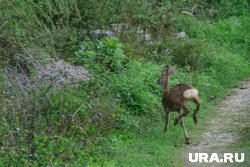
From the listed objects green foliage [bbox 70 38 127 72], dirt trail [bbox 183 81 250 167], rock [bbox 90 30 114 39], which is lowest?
dirt trail [bbox 183 81 250 167]

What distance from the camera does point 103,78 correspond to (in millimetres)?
11070

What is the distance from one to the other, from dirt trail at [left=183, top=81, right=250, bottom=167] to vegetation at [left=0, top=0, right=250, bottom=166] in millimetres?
283

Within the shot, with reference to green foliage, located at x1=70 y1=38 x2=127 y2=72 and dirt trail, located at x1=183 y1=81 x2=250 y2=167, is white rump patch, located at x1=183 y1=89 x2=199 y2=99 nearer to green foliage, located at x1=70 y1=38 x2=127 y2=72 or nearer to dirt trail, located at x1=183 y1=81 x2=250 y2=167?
dirt trail, located at x1=183 y1=81 x2=250 y2=167

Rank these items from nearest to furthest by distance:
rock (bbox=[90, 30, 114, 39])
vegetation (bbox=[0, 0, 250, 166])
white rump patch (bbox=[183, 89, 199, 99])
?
vegetation (bbox=[0, 0, 250, 166]), white rump patch (bbox=[183, 89, 199, 99]), rock (bbox=[90, 30, 114, 39])

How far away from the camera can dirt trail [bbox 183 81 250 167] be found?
30.2ft

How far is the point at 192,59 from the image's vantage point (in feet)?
47.7

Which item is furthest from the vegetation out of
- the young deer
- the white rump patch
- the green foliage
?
the white rump patch

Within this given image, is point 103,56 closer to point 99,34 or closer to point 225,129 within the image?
point 99,34

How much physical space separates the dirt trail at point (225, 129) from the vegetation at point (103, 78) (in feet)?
0.93

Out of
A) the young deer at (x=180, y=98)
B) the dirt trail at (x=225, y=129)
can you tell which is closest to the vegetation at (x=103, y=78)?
the dirt trail at (x=225, y=129)

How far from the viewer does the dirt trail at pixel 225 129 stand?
9.20 meters

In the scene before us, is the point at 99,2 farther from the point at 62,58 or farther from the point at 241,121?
the point at 241,121

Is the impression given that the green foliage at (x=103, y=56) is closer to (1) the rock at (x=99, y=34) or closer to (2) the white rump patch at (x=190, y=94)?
(1) the rock at (x=99, y=34)

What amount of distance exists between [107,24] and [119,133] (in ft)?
15.8
